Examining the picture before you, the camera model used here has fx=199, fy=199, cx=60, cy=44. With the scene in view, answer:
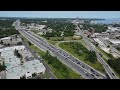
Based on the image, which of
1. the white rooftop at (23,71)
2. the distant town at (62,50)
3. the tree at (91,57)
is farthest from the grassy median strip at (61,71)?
the tree at (91,57)

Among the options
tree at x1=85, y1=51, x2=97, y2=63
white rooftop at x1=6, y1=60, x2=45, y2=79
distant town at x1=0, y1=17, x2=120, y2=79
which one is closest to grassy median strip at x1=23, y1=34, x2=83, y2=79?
distant town at x1=0, y1=17, x2=120, y2=79

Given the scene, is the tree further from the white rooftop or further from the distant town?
the white rooftop

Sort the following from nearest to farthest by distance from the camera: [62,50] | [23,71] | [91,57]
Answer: [23,71] < [91,57] < [62,50]

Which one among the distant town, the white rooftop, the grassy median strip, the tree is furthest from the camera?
the tree

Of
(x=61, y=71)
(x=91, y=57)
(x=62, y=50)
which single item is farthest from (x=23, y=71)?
(x=62, y=50)

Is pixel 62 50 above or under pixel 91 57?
under

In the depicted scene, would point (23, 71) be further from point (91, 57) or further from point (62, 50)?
point (62, 50)
